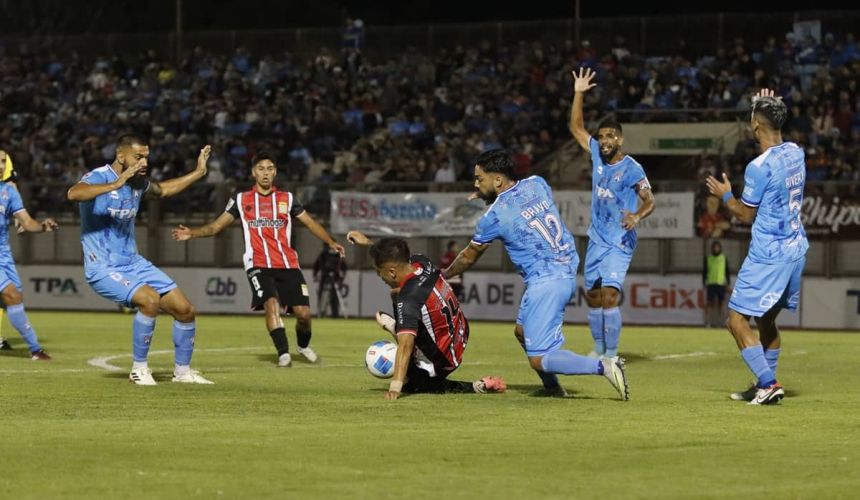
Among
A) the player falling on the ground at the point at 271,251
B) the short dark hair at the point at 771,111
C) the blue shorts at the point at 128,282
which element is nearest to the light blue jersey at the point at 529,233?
the short dark hair at the point at 771,111

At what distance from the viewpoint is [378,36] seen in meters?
46.2

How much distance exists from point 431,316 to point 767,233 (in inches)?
116

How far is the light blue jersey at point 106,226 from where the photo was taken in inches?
558

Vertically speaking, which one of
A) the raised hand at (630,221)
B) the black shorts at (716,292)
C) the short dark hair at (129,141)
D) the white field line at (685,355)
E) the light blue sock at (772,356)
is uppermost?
the short dark hair at (129,141)

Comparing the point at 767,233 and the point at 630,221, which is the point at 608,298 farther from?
the point at 767,233

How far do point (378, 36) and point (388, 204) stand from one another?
11475 mm

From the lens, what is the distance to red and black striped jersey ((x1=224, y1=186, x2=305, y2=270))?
1798 centimetres

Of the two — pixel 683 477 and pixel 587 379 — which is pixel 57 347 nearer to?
pixel 587 379

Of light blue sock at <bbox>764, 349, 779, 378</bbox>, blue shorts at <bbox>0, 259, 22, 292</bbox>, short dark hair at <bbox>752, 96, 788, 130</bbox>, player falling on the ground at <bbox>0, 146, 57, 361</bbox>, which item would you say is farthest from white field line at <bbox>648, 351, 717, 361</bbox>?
blue shorts at <bbox>0, 259, 22, 292</bbox>

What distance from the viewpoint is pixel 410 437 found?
32.7ft

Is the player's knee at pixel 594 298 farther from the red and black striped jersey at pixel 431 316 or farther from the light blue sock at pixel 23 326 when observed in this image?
the light blue sock at pixel 23 326

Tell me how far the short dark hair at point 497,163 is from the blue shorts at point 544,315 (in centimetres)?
101

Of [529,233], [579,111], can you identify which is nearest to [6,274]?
[579,111]

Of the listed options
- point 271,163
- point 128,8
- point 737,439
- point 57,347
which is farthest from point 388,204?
point 128,8
